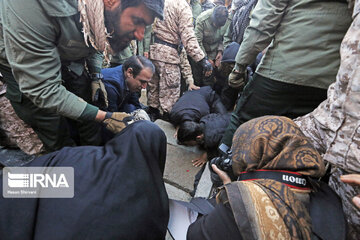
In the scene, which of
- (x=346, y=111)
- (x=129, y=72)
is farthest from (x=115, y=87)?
(x=346, y=111)

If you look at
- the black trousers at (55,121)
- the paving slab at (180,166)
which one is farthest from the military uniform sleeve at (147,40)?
the black trousers at (55,121)

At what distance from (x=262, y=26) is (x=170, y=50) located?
2.09m

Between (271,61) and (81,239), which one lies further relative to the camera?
(271,61)

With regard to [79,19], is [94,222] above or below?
below

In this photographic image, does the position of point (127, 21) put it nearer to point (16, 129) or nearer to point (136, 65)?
point (136, 65)

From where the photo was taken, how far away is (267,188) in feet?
2.79

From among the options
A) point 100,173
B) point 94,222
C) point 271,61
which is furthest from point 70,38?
point 271,61

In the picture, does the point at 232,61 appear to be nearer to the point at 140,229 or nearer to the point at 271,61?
the point at 271,61

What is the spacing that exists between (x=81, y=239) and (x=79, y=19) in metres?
1.37

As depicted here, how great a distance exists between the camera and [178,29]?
3.35 m

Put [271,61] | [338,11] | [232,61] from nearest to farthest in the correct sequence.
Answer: [338,11] → [271,61] → [232,61]

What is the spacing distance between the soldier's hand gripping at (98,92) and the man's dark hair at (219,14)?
296cm

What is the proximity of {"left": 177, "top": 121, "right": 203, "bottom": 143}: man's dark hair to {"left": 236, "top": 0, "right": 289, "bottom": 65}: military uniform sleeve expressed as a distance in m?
1.16

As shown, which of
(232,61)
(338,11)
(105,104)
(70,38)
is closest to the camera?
(338,11)
